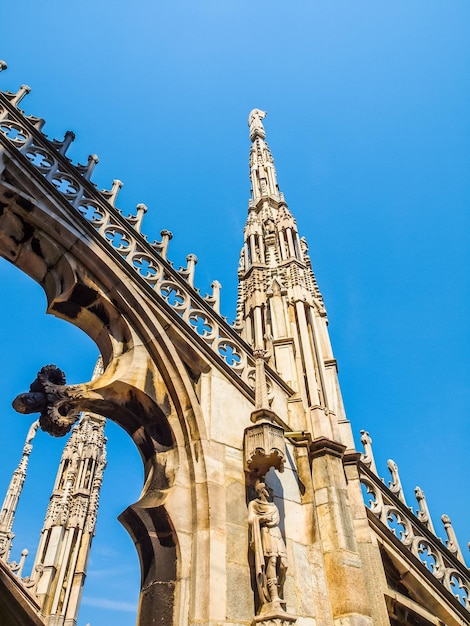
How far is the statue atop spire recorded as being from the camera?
19312 millimetres

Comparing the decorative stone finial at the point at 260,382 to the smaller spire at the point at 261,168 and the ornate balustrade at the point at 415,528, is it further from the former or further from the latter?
the smaller spire at the point at 261,168

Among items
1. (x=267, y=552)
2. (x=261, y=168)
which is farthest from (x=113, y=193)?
(x=261, y=168)

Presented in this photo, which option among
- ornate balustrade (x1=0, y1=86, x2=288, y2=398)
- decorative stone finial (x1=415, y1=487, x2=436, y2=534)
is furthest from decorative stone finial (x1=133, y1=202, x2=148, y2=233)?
decorative stone finial (x1=415, y1=487, x2=436, y2=534)

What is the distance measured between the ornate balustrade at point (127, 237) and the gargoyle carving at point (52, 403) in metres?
1.93

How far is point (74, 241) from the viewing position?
720 centimetres

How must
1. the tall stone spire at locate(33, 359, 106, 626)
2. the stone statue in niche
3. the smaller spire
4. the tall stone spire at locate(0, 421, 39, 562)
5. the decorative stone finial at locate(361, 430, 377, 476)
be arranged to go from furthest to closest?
1. the tall stone spire at locate(0, 421, 39, 562)
2. the tall stone spire at locate(33, 359, 106, 626)
3. the smaller spire
4. the decorative stone finial at locate(361, 430, 377, 476)
5. the stone statue in niche

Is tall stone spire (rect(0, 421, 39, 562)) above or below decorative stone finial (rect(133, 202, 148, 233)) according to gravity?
above

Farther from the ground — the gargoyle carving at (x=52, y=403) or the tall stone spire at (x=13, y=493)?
the tall stone spire at (x=13, y=493)

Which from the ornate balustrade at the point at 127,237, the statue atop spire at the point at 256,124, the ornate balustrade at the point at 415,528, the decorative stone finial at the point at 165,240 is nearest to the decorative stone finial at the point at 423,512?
the ornate balustrade at the point at 415,528

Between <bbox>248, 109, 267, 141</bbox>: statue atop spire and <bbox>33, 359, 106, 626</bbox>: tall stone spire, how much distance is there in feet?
33.9

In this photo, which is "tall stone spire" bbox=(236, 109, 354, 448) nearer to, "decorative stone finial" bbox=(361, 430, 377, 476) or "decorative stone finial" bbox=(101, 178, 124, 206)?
"decorative stone finial" bbox=(361, 430, 377, 476)

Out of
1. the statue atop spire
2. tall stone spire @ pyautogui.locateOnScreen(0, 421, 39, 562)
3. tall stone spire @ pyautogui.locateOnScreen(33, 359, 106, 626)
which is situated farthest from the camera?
tall stone spire @ pyautogui.locateOnScreen(0, 421, 39, 562)

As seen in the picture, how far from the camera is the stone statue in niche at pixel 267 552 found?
5.29 m

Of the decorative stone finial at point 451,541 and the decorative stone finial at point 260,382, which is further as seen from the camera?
the decorative stone finial at point 451,541
